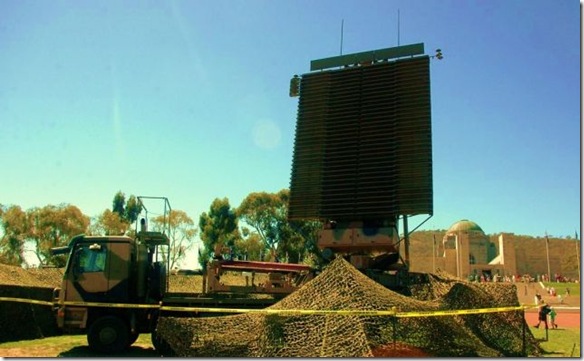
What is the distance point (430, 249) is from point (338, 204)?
63.6m

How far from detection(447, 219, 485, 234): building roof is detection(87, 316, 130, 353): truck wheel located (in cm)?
6973

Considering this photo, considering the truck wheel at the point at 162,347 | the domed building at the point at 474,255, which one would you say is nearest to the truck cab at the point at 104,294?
the truck wheel at the point at 162,347

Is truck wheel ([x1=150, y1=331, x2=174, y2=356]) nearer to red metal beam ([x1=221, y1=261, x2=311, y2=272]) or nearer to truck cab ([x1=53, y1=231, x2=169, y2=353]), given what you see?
truck cab ([x1=53, y1=231, x2=169, y2=353])

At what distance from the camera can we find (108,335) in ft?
35.9

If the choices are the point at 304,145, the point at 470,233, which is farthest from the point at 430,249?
the point at 304,145

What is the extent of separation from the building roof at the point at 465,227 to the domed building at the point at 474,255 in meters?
0.47

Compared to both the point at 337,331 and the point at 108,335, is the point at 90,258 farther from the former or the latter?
the point at 337,331

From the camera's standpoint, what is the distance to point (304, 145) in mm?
16672

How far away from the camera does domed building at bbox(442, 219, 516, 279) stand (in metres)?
70.4

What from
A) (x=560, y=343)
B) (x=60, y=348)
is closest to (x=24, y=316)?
(x=60, y=348)

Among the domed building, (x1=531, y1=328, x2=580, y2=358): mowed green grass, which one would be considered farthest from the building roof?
(x1=531, y1=328, x2=580, y2=358): mowed green grass

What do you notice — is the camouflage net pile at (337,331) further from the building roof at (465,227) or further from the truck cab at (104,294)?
the building roof at (465,227)

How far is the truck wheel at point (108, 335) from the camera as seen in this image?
35.8 feet

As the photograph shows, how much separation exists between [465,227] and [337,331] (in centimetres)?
7253
